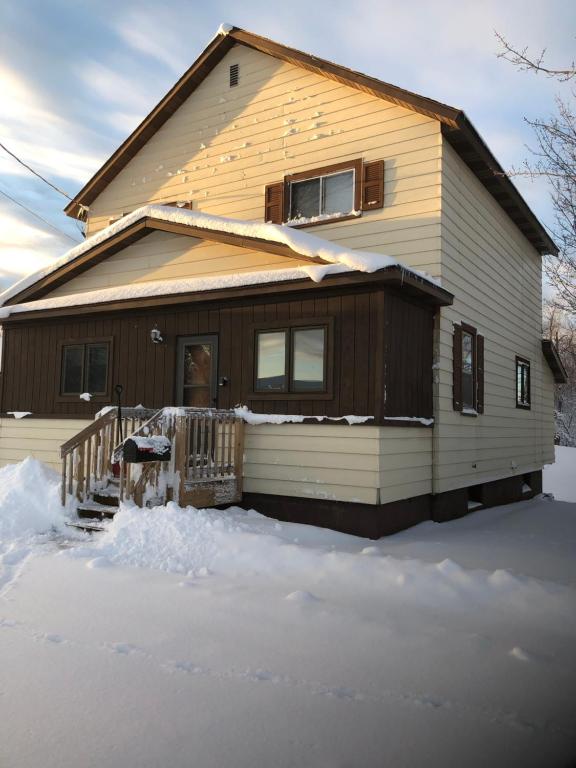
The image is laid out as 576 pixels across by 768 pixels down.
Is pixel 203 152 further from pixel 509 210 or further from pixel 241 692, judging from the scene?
pixel 241 692

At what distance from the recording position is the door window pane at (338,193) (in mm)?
10125

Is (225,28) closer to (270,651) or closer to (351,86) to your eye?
(351,86)

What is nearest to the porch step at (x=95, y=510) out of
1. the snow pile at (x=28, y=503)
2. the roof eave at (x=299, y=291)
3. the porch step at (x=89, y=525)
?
the porch step at (x=89, y=525)

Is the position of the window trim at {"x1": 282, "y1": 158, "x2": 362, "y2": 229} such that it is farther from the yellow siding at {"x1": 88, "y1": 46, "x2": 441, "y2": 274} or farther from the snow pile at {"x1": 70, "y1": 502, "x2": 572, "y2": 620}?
the snow pile at {"x1": 70, "y1": 502, "x2": 572, "y2": 620}

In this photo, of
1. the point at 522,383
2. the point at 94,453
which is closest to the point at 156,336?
the point at 94,453

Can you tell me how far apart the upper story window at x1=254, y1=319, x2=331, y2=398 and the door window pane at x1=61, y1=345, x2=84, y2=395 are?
3986 mm

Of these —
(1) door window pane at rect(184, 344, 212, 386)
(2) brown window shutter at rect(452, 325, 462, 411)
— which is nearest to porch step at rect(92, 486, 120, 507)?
(1) door window pane at rect(184, 344, 212, 386)

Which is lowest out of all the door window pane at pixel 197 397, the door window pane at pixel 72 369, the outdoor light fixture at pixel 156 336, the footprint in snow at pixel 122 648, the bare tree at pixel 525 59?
the footprint in snow at pixel 122 648

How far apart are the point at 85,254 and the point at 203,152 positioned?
345cm

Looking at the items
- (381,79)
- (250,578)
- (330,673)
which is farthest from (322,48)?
(330,673)

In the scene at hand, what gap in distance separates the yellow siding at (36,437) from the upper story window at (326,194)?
212 inches

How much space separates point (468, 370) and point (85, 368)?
23.4 feet

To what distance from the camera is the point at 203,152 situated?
39.1ft

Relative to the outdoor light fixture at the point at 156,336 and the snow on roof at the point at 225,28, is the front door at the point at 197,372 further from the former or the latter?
Result: the snow on roof at the point at 225,28
